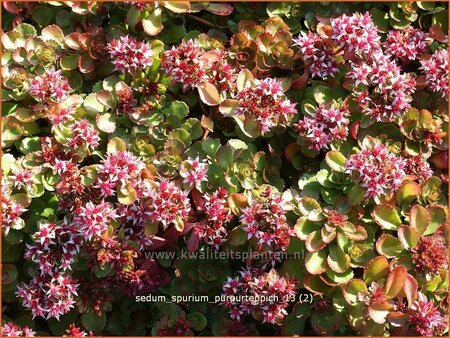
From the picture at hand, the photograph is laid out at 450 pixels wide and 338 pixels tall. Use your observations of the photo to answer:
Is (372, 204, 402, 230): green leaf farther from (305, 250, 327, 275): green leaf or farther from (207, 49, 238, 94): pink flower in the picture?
(207, 49, 238, 94): pink flower

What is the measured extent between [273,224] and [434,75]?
73 centimetres

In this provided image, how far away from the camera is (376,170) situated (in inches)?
73.5

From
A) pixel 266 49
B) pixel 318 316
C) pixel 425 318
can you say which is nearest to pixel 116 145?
pixel 266 49

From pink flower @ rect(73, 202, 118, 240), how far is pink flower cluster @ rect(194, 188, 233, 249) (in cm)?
26

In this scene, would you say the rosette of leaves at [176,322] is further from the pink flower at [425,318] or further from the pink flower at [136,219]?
the pink flower at [425,318]

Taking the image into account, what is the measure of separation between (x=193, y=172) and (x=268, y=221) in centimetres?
27

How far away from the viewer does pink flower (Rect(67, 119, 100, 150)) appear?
6.45 feet

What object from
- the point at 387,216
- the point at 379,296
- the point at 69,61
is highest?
the point at 69,61

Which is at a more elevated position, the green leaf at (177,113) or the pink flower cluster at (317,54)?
the pink flower cluster at (317,54)

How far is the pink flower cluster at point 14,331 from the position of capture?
1.92m

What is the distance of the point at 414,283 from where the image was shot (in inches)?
A: 71.5

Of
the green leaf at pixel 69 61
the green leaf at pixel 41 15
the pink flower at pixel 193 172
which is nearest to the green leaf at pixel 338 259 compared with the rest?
the pink flower at pixel 193 172

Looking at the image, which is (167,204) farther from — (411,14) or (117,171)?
(411,14)

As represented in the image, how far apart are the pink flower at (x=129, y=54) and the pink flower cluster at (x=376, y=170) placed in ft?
2.30
